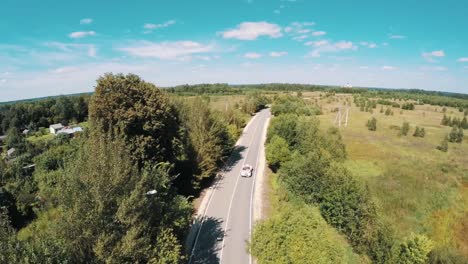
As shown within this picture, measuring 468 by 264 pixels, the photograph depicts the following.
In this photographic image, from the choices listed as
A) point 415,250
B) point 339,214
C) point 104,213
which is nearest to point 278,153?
point 339,214

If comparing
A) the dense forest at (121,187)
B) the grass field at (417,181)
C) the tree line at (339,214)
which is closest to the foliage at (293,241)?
the tree line at (339,214)

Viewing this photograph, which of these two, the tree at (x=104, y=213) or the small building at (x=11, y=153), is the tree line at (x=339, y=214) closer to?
the tree at (x=104, y=213)

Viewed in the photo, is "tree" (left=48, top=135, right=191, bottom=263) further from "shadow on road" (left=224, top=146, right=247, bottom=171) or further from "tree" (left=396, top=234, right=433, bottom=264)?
"shadow on road" (left=224, top=146, right=247, bottom=171)

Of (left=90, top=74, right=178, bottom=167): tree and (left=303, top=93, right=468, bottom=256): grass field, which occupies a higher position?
(left=90, top=74, right=178, bottom=167): tree

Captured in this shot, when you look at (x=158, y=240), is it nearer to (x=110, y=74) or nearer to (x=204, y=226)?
(x=204, y=226)

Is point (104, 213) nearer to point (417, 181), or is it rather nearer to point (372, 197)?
point (372, 197)

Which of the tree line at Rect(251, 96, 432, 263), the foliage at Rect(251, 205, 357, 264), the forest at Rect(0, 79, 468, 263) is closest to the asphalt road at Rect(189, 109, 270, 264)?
the forest at Rect(0, 79, 468, 263)
